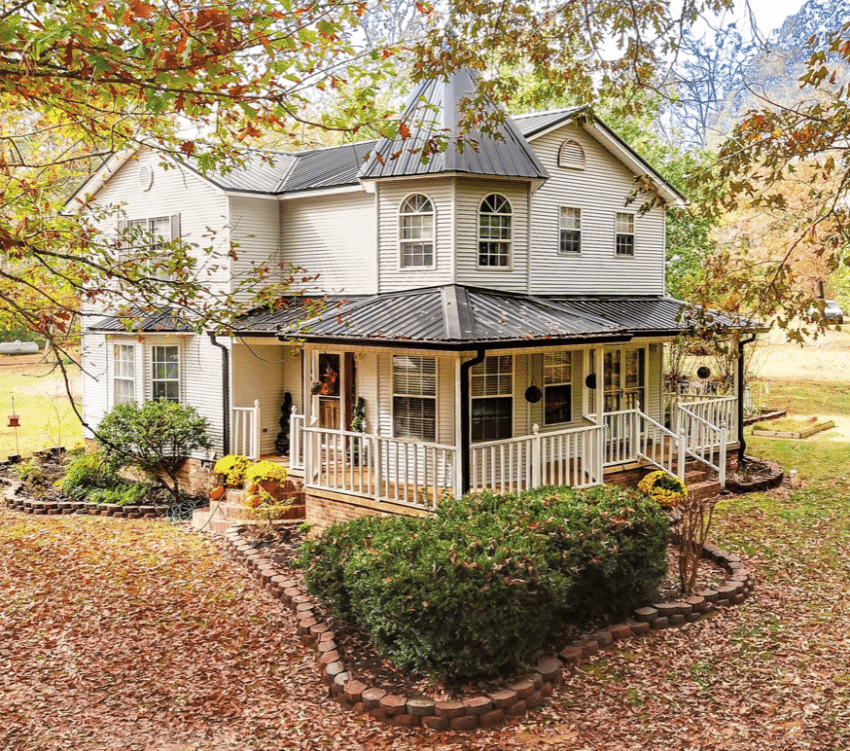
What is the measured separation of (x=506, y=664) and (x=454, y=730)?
0.88m

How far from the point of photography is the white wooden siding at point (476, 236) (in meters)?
14.2

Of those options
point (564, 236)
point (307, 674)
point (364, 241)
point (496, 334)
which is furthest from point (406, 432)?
point (307, 674)

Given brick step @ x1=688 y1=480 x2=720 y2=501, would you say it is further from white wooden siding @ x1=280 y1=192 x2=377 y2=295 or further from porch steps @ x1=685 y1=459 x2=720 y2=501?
white wooden siding @ x1=280 y1=192 x2=377 y2=295

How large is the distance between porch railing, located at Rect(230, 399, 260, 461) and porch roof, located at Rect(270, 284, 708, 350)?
2103mm

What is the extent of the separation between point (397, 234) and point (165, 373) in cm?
636

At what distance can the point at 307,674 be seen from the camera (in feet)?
26.7

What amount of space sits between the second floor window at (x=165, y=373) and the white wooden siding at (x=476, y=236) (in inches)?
274

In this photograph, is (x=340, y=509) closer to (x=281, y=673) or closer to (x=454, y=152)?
(x=281, y=673)

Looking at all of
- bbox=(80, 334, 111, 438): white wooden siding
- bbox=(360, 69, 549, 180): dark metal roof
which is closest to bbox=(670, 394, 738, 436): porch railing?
bbox=(360, 69, 549, 180): dark metal roof

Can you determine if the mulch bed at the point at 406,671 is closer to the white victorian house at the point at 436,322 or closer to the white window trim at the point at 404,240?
the white victorian house at the point at 436,322

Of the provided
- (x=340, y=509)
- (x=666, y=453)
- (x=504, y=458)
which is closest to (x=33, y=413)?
(x=340, y=509)

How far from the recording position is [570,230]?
16.3 m

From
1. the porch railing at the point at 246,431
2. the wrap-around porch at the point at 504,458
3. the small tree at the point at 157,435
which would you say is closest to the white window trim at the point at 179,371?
the small tree at the point at 157,435

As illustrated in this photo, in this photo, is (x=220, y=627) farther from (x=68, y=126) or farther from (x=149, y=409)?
(x=149, y=409)
